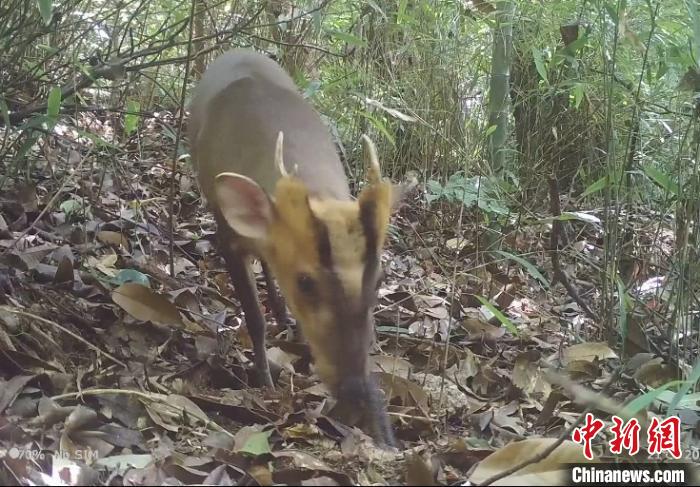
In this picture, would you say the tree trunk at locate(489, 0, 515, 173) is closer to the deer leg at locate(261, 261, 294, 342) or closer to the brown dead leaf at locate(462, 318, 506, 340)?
the brown dead leaf at locate(462, 318, 506, 340)

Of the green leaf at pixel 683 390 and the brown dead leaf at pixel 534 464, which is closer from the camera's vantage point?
the brown dead leaf at pixel 534 464

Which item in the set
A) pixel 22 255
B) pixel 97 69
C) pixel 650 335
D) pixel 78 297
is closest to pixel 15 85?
pixel 97 69

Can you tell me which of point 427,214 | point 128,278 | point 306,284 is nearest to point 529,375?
point 306,284

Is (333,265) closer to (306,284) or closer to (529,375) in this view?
(306,284)

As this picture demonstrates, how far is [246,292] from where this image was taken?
355cm

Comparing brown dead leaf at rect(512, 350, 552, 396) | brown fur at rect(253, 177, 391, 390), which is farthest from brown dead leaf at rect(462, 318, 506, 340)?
brown fur at rect(253, 177, 391, 390)

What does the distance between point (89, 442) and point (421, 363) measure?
1.63 meters

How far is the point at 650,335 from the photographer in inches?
140

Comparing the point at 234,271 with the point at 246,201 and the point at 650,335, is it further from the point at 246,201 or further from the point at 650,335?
the point at 650,335

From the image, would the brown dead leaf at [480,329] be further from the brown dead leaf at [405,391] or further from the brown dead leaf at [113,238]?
the brown dead leaf at [113,238]

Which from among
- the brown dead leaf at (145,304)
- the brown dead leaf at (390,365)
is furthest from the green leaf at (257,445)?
the brown dead leaf at (145,304)

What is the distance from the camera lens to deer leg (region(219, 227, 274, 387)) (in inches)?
135

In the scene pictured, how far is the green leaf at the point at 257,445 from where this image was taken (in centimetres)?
227

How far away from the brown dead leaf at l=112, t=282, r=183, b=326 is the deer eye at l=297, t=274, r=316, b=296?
79 cm
